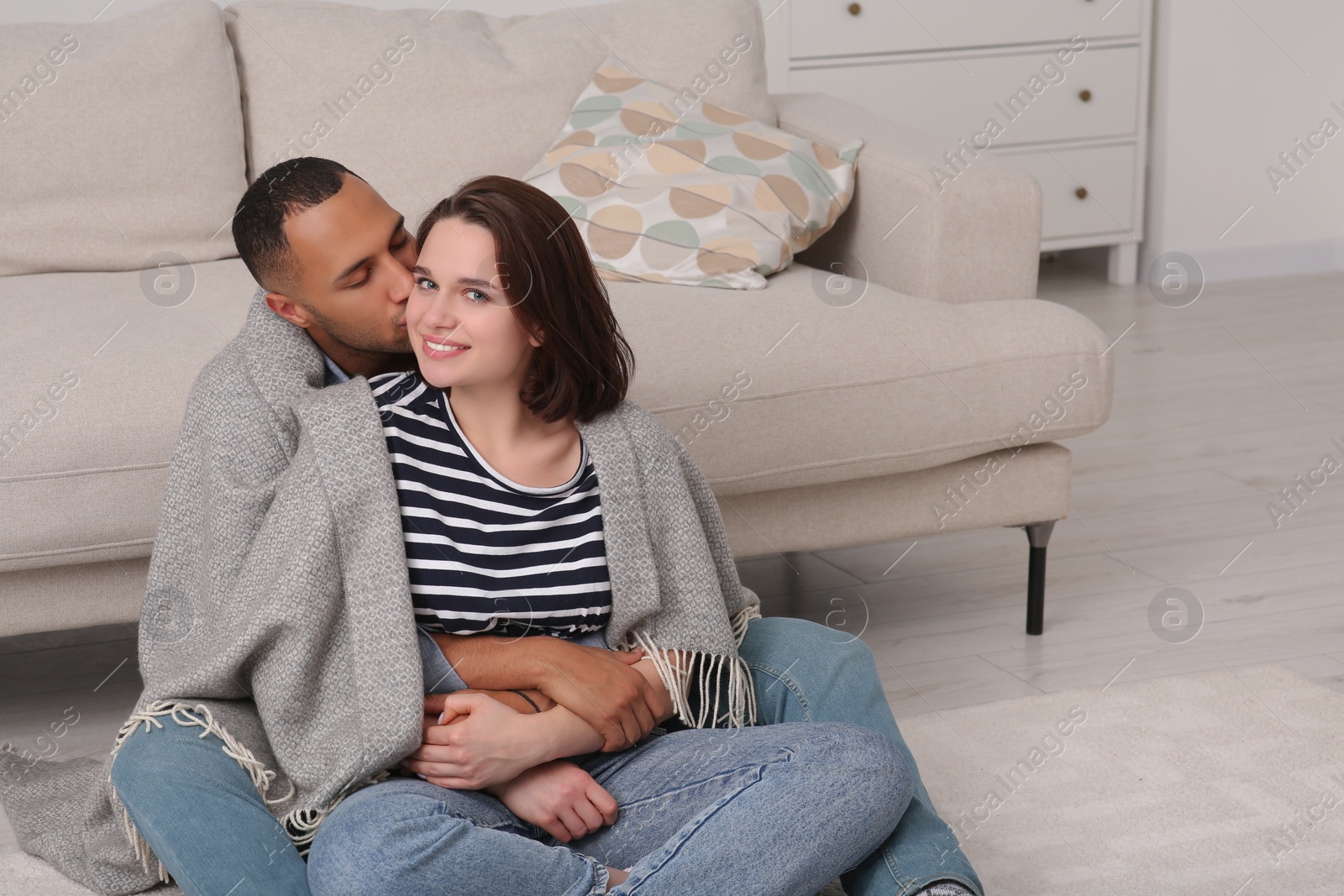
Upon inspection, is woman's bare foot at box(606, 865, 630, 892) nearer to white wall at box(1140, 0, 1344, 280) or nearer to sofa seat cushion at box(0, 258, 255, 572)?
sofa seat cushion at box(0, 258, 255, 572)

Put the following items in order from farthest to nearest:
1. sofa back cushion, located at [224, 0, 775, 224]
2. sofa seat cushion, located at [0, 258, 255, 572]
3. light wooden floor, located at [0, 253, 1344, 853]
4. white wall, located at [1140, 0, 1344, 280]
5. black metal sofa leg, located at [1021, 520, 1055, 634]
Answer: white wall, located at [1140, 0, 1344, 280], sofa back cushion, located at [224, 0, 775, 224], black metal sofa leg, located at [1021, 520, 1055, 634], light wooden floor, located at [0, 253, 1344, 853], sofa seat cushion, located at [0, 258, 255, 572]

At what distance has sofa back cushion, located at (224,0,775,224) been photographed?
6.78 ft

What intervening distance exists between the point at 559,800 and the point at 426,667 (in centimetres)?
15

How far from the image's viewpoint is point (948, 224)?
6.20 ft

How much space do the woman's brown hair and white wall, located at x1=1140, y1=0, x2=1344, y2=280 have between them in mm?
3111

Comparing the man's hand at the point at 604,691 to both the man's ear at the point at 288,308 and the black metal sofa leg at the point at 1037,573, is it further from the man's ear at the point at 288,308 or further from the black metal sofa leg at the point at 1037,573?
the black metal sofa leg at the point at 1037,573

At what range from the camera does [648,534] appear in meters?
1.18

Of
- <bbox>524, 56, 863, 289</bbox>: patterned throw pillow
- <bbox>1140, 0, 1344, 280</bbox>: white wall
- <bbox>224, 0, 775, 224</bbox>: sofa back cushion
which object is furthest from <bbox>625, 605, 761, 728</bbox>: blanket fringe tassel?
<bbox>1140, 0, 1344, 280</bbox>: white wall

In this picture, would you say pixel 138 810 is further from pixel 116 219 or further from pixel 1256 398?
pixel 1256 398

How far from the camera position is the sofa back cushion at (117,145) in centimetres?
193

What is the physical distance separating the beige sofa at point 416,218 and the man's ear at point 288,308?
0.30 meters

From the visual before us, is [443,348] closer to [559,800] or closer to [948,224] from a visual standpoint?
[559,800]

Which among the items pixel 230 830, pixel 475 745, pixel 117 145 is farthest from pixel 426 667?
pixel 117 145

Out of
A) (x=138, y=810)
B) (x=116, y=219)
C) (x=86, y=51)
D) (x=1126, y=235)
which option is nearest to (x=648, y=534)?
(x=138, y=810)
